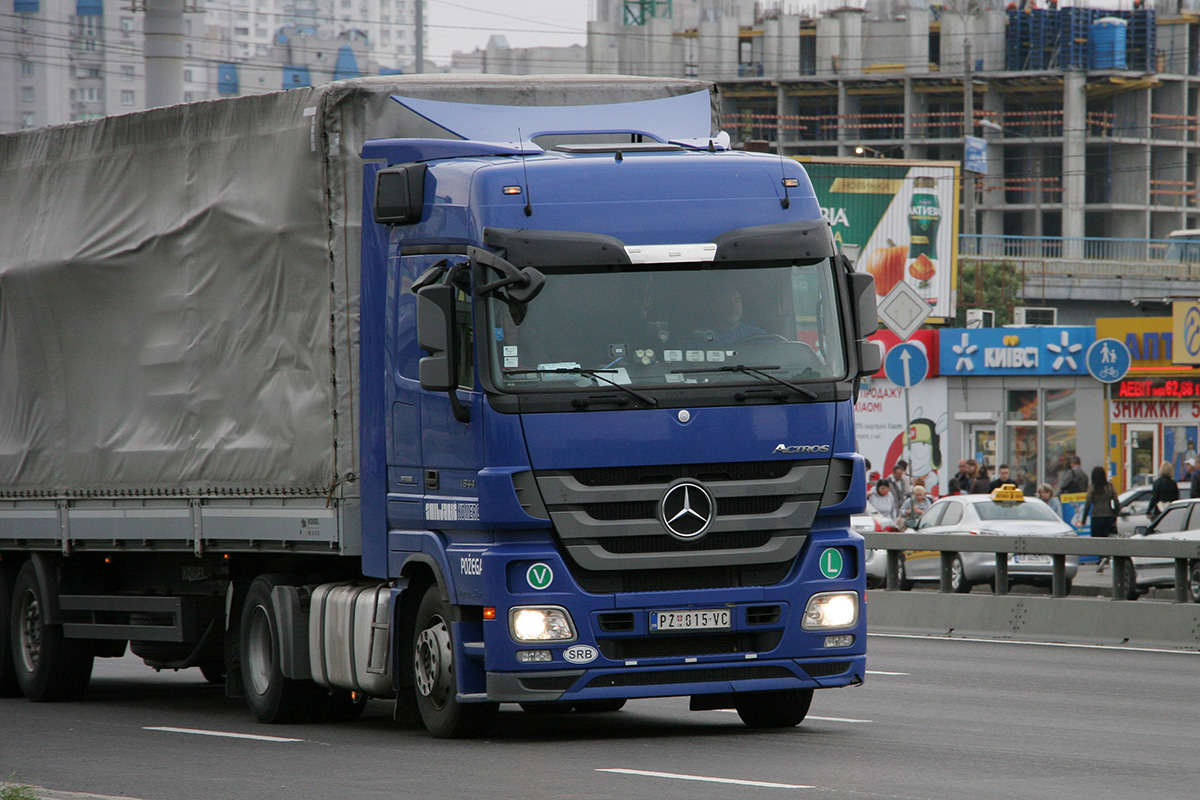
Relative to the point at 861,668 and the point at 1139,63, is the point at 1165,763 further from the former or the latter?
the point at 1139,63

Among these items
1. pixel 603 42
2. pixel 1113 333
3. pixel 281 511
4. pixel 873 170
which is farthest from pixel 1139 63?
pixel 281 511

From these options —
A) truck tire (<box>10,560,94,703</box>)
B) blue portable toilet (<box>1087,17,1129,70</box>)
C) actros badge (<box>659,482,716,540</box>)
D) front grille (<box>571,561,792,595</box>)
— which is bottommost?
truck tire (<box>10,560,94,703</box>)

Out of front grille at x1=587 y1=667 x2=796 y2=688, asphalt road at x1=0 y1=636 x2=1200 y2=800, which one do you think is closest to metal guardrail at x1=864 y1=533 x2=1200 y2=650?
asphalt road at x1=0 y1=636 x2=1200 y2=800

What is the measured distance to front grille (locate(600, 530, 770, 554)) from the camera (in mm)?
10320

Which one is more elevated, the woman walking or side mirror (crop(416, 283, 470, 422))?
side mirror (crop(416, 283, 470, 422))

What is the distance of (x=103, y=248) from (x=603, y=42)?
13960 cm

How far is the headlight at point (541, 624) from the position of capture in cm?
1020

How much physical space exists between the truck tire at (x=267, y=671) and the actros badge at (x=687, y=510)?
3.00m

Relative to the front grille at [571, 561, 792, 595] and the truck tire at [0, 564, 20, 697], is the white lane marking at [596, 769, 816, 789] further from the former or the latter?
the truck tire at [0, 564, 20, 697]

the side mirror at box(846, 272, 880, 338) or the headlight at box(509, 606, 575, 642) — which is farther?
the side mirror at box(846, 272, 880, 338)

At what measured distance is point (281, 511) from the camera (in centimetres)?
1207

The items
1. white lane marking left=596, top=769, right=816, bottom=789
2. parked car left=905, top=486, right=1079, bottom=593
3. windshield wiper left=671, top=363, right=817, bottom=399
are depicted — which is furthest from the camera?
parked car left=905, top=486, right=1079, bottom=593

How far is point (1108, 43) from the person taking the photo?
121 metres

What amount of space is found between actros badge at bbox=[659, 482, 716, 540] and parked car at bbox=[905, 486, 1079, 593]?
1644cm
